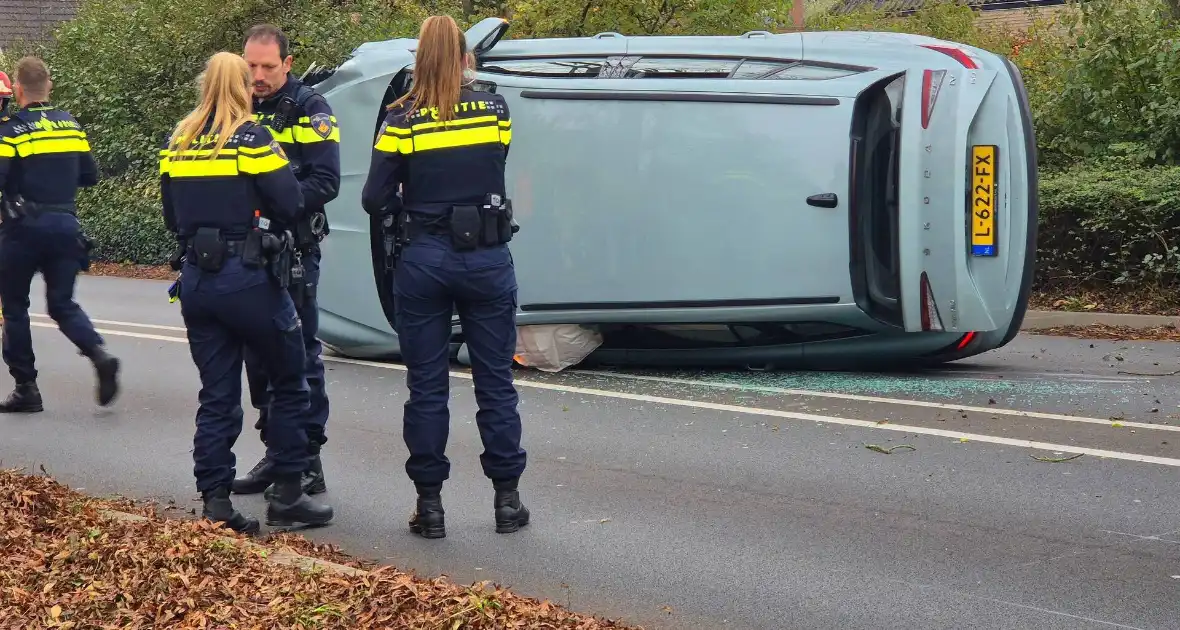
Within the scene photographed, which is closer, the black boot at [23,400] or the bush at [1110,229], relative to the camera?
the black boot at [23,400]

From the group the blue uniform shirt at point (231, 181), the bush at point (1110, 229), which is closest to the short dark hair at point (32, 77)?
the blue uniform shirt at point (231, 181)

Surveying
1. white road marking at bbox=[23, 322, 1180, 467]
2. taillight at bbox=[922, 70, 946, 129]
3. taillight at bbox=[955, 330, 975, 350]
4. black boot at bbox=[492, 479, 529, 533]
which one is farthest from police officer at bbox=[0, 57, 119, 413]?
taillight at bbox=[955, 330, 975, 350]

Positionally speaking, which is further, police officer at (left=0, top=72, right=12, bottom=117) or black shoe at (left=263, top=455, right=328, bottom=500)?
police officer at (left=0, top=72, right=12, bottom=117)

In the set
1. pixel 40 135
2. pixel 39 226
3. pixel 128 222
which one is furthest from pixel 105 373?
pixel 128 222

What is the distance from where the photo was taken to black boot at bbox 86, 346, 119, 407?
25.7 feet

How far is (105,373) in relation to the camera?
784 centimetres

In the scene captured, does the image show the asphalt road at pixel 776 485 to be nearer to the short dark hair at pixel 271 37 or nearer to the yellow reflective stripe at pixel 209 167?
the yellow reflective stripe at pixel 209 167

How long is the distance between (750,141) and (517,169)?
1.48 meters

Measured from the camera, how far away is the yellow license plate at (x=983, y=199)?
7523 mm

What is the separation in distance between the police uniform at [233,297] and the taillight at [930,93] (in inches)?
158

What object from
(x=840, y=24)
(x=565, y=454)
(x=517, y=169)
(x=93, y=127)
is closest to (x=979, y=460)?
(x=565, y=454)

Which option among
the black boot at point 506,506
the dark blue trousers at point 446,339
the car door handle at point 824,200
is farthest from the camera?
the car door handle at point 824,200

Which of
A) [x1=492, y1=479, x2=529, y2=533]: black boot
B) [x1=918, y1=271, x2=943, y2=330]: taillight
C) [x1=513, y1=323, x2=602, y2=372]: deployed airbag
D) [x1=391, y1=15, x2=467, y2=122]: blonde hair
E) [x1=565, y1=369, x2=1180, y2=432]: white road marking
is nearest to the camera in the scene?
[x1=391, y1=15, x2=467, y2=122]: blonde hair

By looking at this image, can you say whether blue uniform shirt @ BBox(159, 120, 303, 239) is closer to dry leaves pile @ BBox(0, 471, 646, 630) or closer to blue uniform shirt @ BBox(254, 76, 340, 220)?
blue uniform shirt @ BBox(254, 76, 340, 220)
